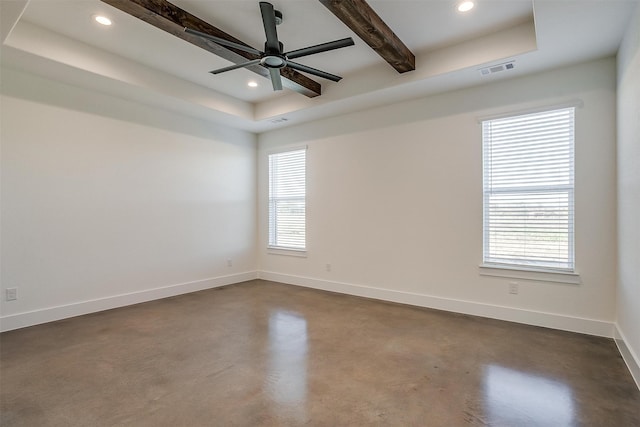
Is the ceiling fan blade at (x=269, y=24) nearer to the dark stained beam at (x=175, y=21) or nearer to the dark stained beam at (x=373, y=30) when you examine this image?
the dark stained beam at (x=373, y=30)

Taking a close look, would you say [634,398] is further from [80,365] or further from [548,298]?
[80,365]

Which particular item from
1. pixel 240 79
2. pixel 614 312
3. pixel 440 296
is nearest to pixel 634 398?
pixel 614 312

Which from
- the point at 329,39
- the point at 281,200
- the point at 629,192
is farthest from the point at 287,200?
the point at 629,192

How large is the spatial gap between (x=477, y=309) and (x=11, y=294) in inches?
212

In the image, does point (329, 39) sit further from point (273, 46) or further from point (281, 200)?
point (281, 200)

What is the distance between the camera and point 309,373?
101 inches

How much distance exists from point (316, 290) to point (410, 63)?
361cm

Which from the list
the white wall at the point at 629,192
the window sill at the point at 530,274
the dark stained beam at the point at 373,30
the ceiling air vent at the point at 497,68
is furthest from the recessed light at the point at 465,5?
the window sill at the point at 530,274

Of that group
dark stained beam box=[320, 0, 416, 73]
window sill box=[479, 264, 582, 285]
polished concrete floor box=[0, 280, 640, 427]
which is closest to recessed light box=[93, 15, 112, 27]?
dark stained beam box=[320, 0, 416, 73]

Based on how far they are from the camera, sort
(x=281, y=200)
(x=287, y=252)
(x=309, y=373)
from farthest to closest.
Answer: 1. (x=281, y=200)
2. (x=287, y=252)
3. (x=309, y=373)

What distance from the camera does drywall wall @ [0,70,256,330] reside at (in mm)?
3668

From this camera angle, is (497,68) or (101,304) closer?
(497,68)

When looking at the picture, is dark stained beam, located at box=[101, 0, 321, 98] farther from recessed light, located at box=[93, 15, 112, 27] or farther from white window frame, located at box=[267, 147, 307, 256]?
white window frame, located at box=[267, 147, 307, 256]

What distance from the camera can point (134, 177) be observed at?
4.64m
